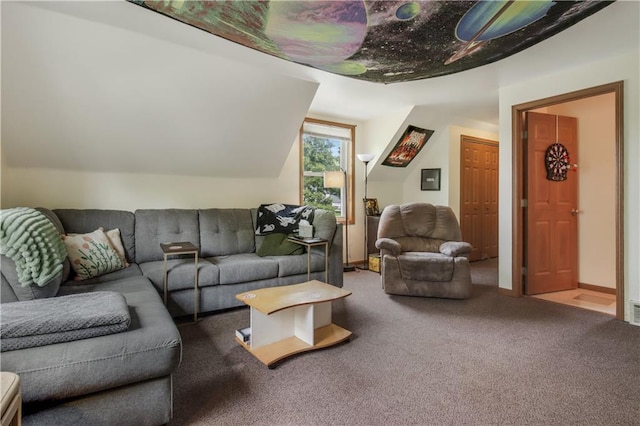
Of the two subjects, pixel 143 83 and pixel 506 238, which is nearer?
pixel 143 83

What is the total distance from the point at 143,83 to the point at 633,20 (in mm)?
3650

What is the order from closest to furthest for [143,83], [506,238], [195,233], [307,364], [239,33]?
[307,364]
[239,33]
[143,83]
[195,233]
[506,238]

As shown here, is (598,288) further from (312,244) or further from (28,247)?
(28,247)

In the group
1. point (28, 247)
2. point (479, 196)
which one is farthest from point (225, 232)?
point (479, 196)

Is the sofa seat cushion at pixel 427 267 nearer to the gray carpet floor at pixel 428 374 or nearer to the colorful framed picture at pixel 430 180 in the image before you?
the gray carpet floor at pixel 428 374

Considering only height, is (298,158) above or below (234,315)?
above

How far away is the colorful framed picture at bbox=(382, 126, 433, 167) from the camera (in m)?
4.77

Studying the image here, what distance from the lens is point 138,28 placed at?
2.25 meters

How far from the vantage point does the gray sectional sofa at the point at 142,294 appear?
126 centimetres

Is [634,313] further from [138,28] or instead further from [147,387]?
[138,28]

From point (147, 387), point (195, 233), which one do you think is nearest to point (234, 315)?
point (195, 233)

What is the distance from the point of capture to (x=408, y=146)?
194 inches

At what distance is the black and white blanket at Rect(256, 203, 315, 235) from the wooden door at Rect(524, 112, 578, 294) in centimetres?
245

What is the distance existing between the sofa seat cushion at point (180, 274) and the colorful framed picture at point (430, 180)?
366 centimetres
